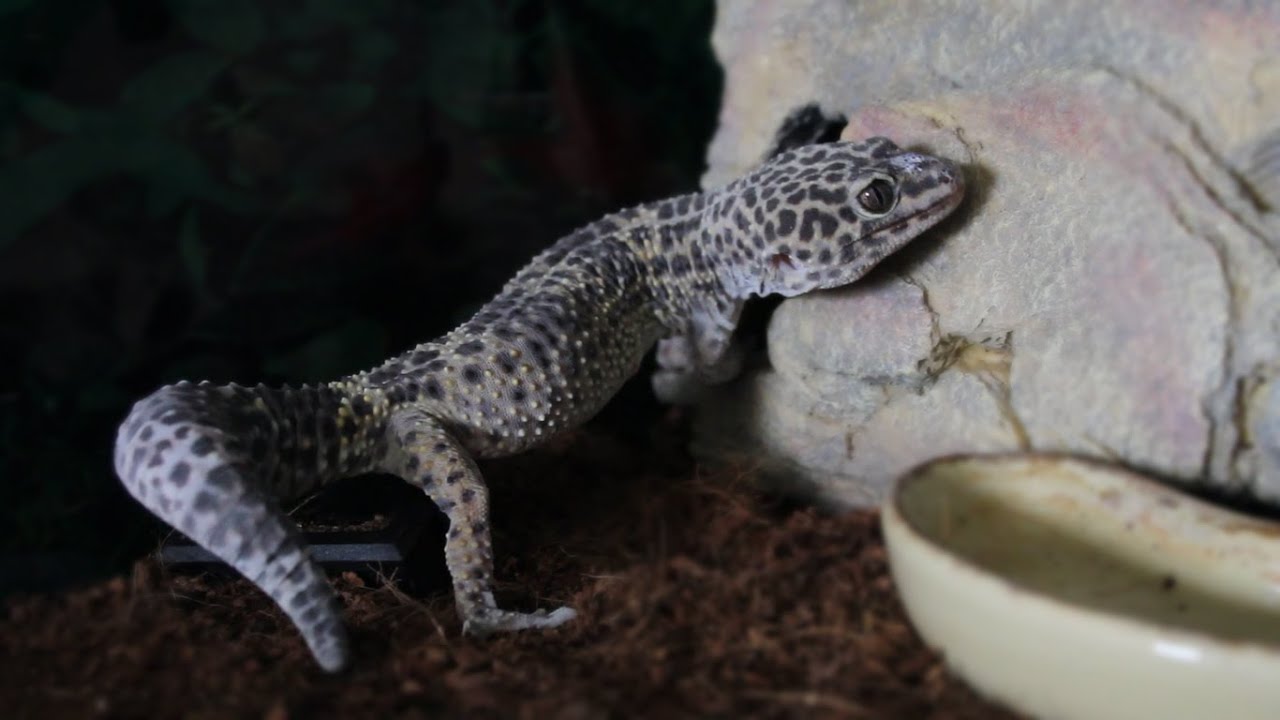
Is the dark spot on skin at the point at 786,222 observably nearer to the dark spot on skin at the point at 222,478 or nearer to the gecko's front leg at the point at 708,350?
the gecko's front leg at the point at 708,350

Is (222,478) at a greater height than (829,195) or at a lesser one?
lesser

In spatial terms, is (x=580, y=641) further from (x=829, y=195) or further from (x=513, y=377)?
(x=829, y=195)

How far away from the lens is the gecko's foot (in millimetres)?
2367

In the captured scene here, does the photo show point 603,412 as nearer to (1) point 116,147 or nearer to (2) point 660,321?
(2) point 660,321

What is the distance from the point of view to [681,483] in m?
2.86

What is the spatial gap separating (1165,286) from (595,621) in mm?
1497

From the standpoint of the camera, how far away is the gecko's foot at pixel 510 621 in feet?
7.77

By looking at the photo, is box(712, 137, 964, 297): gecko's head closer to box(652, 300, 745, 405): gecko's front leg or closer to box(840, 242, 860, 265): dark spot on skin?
box(840, 242, 860, 265): dark spot on skin

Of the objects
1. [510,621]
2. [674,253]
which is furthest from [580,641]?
[674,253]

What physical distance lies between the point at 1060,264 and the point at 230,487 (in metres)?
2.04

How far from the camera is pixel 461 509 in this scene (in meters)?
2.64

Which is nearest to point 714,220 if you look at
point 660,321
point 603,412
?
point 660,321

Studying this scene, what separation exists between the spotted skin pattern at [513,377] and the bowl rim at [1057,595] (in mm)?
776

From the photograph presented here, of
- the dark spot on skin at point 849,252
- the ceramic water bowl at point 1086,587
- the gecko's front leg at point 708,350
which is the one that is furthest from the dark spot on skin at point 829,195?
the ceramic water bowl at point 1086,587
